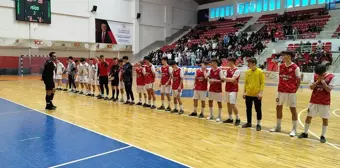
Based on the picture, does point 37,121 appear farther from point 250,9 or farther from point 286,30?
point 250,9

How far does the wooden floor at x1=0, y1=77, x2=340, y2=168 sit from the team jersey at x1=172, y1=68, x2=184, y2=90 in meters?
0.87

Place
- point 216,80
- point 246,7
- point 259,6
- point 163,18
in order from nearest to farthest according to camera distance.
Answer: point 216,80
point 259,6
point 246,7
point 163,18

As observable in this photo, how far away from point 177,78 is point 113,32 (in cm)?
2515

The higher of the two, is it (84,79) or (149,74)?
(149,74)

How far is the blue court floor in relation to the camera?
423cm

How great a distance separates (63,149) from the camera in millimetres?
4883

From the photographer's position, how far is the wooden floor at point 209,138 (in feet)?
14.8

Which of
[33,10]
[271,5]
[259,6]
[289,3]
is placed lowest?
[33,10]

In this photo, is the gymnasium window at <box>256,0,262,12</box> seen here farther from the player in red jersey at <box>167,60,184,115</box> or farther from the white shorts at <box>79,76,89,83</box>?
the player in red jersey at <box>167,60,184,115</box>

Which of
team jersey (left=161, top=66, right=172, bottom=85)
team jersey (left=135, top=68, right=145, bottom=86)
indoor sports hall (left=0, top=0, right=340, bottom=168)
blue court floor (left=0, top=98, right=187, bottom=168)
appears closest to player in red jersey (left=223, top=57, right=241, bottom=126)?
indoor sports hall (left=0, top=0, right=340, bottom=168)

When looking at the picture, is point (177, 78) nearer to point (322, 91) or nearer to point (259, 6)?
point (322, 91)

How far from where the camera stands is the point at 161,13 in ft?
124

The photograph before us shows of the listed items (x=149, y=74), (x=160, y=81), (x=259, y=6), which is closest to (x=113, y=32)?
(x=259, y=6)

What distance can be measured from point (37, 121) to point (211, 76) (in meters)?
4.54
